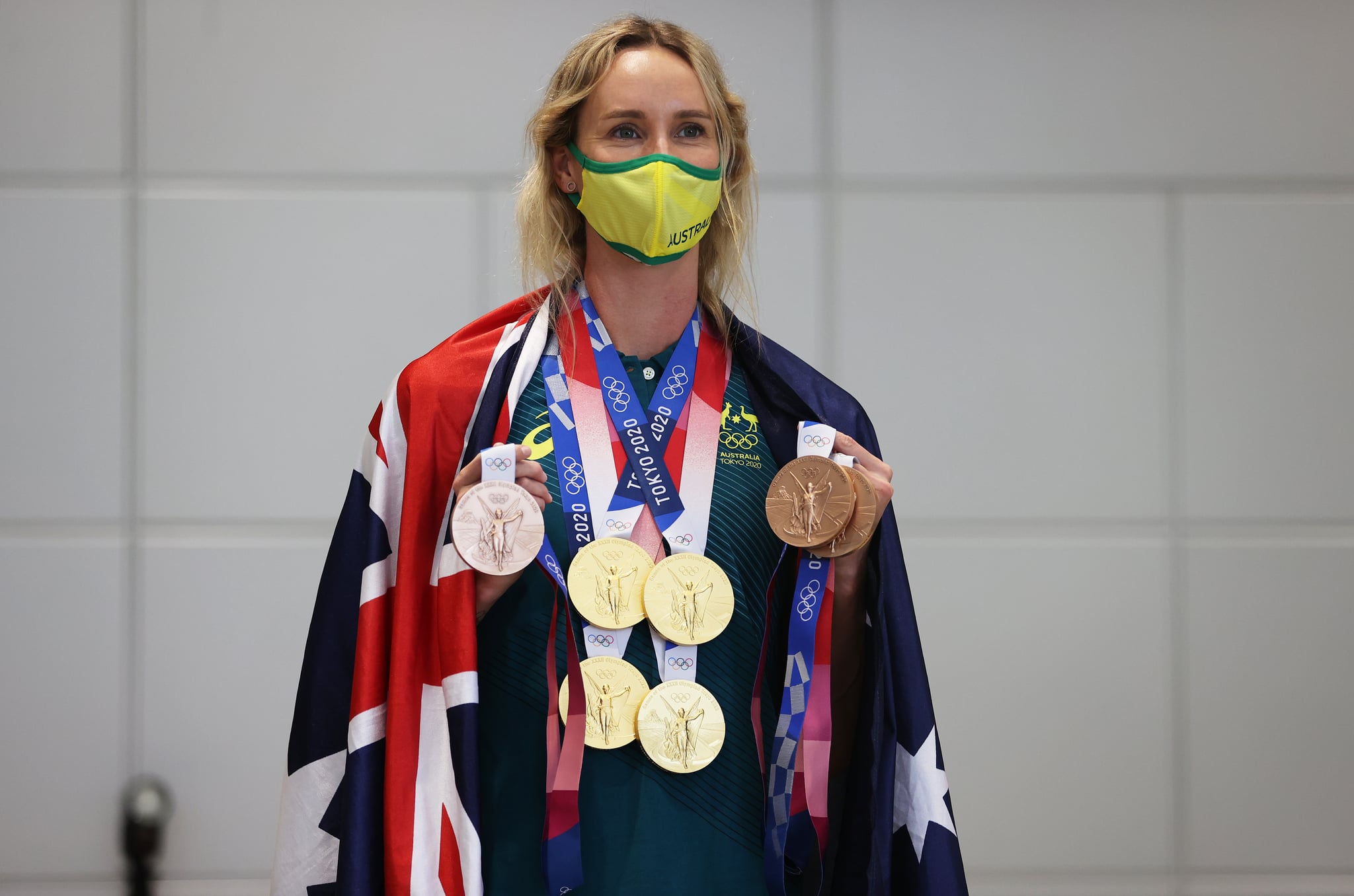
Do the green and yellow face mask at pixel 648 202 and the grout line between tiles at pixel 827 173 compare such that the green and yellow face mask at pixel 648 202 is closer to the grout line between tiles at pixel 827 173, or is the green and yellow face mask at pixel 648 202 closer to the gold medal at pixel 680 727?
the gold medal at pixel 680 727

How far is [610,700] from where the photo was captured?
4.52ft

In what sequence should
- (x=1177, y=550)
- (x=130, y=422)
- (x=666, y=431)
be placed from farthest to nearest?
(x=1177, y=550) < (x=130, y=422) < (x=666, y=431)

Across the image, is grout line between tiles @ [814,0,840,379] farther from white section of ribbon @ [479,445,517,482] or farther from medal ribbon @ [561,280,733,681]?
white section of ribbon @ [479,445,517,482]

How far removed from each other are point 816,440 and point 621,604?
326 millimetres

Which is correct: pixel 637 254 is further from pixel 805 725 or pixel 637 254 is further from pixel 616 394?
pixel 805 725

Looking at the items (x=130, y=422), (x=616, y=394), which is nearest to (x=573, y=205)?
(x=616, y=394)

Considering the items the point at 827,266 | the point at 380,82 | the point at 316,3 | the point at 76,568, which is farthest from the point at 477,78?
the point at 76,568

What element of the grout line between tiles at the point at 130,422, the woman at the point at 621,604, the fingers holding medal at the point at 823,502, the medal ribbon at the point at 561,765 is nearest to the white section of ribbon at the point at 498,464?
the woman at the point at 621,604

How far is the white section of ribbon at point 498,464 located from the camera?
4.33ft

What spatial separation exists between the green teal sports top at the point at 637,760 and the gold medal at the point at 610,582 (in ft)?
0.13

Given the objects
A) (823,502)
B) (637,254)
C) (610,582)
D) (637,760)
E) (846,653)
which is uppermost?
(637,254)

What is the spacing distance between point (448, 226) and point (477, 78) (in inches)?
15.7

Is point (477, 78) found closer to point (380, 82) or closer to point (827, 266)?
point (380, 82)

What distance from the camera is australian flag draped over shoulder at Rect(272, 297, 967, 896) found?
1.37 metres
